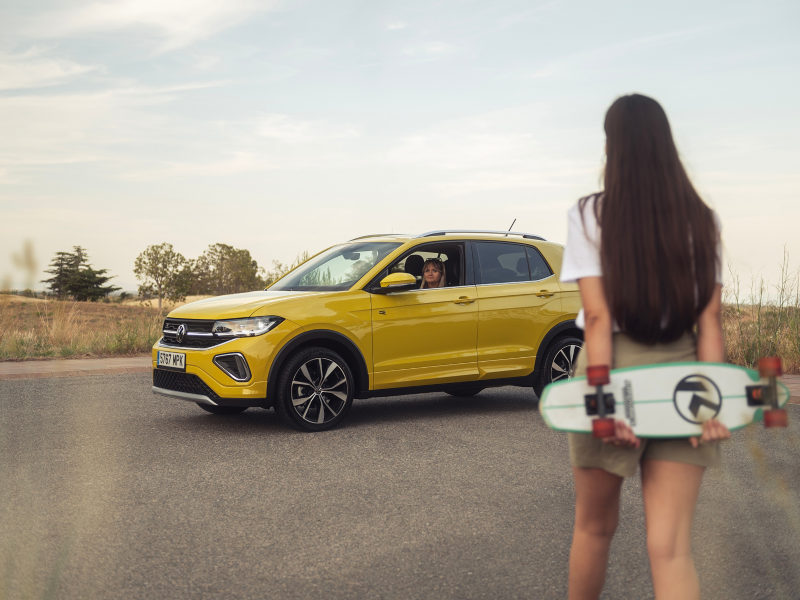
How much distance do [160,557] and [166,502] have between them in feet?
3.81

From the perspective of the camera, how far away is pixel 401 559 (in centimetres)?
429

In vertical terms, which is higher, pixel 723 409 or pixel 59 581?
pixel 723 409

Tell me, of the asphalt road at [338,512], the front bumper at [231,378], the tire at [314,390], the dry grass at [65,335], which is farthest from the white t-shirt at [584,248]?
the dry grass at [65,335]

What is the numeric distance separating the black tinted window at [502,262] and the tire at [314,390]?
2015 mm

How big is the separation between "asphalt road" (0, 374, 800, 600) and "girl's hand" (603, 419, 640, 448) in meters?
1.68

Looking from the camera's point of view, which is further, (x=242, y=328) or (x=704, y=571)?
(x=242, y=328)

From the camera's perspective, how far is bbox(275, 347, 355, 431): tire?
7668 mm

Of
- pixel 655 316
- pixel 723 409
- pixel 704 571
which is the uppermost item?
pixel 655 316

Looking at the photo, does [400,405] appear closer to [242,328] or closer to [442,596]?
[242,328]

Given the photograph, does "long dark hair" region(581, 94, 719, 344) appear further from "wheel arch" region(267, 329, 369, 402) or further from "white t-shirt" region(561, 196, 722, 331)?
"wheel arch" region(267, 329, 369, 402)

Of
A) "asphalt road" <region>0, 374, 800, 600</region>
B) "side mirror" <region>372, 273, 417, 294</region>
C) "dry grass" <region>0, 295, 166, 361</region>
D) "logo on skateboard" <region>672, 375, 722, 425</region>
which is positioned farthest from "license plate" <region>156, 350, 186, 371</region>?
"dry grass" <region>0, 295, 166, 361</region>

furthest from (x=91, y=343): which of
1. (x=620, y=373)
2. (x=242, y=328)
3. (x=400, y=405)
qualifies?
(x=620, y=373)

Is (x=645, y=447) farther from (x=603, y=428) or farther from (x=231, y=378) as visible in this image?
(x=231, y=378)

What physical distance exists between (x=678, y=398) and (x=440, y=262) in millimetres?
6542
